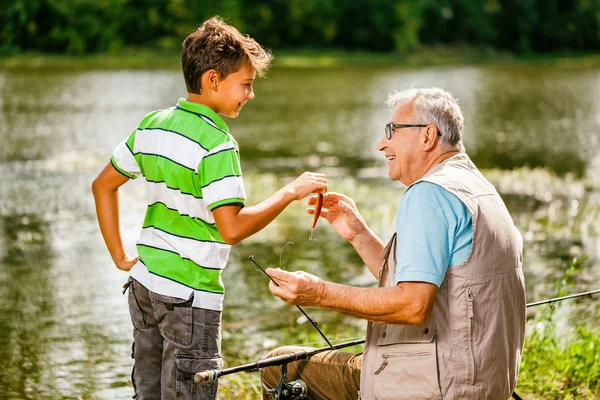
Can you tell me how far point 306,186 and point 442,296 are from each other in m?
0.59

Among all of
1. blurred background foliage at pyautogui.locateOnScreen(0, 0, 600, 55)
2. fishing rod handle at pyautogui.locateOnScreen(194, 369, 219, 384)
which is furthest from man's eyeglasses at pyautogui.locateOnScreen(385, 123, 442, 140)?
blurred background foliage at pyautogui.locateOnScreen(0, 0, 600, 55)

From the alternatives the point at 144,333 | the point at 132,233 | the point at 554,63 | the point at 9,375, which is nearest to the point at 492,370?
the point at 144,333

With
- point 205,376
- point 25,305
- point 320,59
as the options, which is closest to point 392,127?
point 205,376

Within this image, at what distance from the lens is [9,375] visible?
5.70m

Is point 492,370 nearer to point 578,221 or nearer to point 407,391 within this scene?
point 407,391

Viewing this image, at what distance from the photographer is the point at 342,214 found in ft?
11.6

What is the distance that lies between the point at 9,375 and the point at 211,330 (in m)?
2.91

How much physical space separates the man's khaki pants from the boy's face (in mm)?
920

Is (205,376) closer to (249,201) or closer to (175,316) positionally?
(175,316)

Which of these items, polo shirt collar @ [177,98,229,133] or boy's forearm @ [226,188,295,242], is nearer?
boy's forearm @ [226,188,295,242]

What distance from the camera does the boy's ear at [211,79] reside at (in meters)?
3.20

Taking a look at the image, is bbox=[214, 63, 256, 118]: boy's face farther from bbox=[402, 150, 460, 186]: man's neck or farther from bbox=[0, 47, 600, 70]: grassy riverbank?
bbox=[0, 47, 600, 70]: grassy riverbank

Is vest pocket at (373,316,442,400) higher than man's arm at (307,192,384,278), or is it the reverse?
man's arm at (307,192,384,278)

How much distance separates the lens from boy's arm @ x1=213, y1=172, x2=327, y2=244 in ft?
10.2
